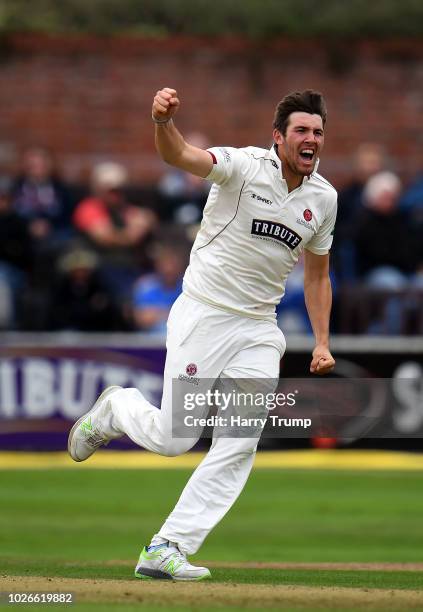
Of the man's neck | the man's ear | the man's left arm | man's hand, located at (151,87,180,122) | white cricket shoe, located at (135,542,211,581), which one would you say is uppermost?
man's hand, located at (151,87,180,122)

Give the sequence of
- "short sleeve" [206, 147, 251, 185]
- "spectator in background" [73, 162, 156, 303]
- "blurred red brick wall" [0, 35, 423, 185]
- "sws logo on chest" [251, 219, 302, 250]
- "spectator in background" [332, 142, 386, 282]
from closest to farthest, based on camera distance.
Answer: "short sleeve" [206, 147, 251, 185] → "sws logo on chest" [251, 219, 302, 250] → "spectator in background" [332, 142, 386, 282] → "spectator in background" [73, 162, 156, 303] → "blurred red brick wall" [0, 35, 423, 185]

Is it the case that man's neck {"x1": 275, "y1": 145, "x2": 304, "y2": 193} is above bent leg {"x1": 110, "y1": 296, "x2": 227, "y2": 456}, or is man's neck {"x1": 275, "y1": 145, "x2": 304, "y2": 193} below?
above

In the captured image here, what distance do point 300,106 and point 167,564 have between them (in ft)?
8.13

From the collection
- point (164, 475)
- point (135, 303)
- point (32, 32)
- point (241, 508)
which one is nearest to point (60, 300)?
point (135, 303)

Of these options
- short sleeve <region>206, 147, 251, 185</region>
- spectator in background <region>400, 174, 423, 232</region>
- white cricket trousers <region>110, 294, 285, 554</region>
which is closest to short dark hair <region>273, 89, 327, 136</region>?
short sleeve <region>206, 147, 251, 185</region>

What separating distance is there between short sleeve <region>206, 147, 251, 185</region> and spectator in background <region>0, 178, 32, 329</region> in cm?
866

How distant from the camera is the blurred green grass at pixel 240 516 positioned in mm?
10359

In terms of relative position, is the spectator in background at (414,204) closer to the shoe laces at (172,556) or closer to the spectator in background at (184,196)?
the spectator in background at (184,196)

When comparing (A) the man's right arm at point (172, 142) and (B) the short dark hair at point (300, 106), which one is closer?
(A) the man's right arm at point (172, 142)

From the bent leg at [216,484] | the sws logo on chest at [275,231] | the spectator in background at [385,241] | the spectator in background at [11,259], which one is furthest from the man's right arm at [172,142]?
the spectator in background at [385,241]

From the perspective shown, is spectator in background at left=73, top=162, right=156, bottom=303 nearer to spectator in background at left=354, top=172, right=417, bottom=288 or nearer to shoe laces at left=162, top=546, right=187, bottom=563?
spectator in background at left=354, top=172, right=417, bottom=288

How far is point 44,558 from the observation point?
31.6ft

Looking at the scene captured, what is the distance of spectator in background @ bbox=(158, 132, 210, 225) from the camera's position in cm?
1720

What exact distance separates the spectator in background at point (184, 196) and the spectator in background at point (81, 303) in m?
1.64
